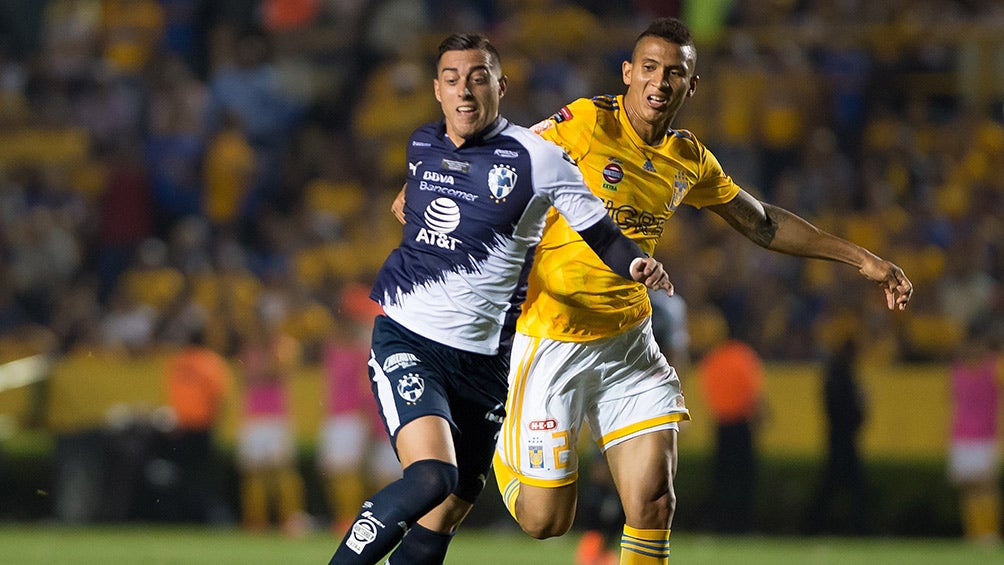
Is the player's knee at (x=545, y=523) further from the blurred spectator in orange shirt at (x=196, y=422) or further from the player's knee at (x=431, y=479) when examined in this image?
the blurred spectator in orange shirt at (x=196, y=422)

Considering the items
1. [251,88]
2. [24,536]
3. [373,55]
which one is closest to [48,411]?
[24,536]

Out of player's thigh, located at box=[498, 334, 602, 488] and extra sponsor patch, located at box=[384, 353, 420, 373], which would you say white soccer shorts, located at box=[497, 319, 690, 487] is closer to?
player's thigh, located at box=[498, 334, 602, 488]

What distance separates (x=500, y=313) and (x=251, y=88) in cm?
1249

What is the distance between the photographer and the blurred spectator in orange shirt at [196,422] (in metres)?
15.0

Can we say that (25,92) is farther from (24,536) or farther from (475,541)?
(475,541)

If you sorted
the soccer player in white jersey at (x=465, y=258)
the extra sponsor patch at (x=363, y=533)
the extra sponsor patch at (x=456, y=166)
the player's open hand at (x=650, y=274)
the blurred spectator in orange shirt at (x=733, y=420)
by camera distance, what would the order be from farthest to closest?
the blurred spectator in orange shirt at (x=733, y=420), the extra sponsor patch at (x=456, y=166), the soccer player in white jersey at (x=465, y=258), the player's open hand at (x=650, y=274), the extra sponsor patch at (x=363, y=533)

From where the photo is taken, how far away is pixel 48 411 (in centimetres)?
1561

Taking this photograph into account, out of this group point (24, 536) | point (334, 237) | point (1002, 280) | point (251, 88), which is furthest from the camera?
point (251, 88)

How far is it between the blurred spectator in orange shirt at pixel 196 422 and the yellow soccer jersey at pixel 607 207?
8631 mm

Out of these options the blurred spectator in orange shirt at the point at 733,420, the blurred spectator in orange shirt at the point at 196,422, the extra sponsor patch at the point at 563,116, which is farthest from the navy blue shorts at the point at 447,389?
the blurred spectator in orange shirt at the point at 196,422

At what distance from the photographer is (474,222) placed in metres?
6.21

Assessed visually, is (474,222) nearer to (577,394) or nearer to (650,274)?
(650,274)

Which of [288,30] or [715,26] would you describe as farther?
[288,30]

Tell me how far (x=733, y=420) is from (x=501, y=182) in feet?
28.8
